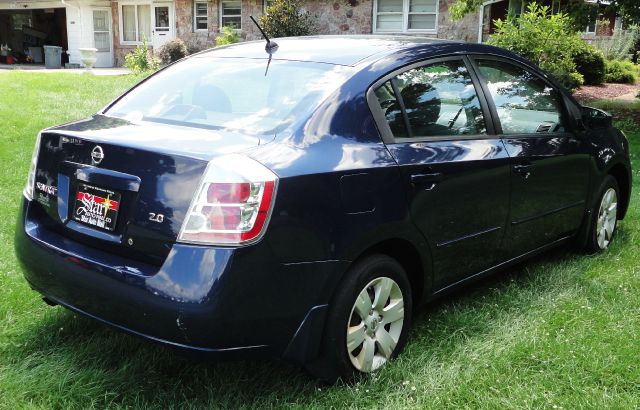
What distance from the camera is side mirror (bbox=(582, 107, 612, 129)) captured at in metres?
4.86

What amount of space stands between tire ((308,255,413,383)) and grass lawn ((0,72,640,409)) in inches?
3.6

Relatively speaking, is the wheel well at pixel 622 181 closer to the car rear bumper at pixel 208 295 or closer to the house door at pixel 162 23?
the car rear bumper at pixel 208 295

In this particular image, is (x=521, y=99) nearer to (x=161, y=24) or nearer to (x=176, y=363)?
(x=176, y=363)

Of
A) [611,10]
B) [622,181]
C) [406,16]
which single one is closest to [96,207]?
[622,181]

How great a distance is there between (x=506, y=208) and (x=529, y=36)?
9.98 meters

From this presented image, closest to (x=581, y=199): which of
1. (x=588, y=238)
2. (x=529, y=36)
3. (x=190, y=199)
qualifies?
(x=588, y=238)

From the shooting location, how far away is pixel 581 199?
4.75 m

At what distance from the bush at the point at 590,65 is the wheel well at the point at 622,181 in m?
14.2

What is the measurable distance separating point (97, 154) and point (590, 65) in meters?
18.5

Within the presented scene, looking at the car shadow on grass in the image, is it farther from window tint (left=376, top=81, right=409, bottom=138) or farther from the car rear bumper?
window tint (left=376, top=81, right=409, bottom=138)

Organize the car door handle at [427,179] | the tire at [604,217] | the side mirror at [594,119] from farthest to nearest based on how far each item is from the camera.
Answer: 1. the tire at [604,217]
2. the side mirror at [594,119]
3. the car door handle at [427,179]

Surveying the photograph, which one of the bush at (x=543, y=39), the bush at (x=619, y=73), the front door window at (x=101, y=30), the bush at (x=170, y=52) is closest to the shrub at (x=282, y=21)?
the bush at (x=170, y=52)

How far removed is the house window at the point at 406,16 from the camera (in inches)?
840

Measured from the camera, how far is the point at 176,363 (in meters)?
3.27
